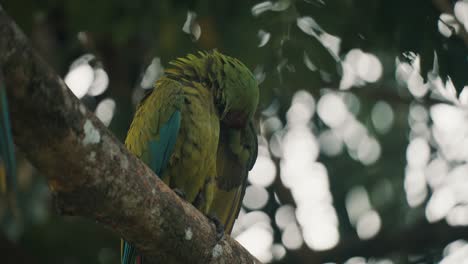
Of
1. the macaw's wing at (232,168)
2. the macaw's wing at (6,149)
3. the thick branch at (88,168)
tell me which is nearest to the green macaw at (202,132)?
the macaw's wing at (232,168)

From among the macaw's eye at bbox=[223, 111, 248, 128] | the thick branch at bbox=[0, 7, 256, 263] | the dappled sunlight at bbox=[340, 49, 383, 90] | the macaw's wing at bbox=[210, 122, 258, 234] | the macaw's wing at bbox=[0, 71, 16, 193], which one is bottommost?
the dappled sunlight at bbox=[340, 49, 383, 90]

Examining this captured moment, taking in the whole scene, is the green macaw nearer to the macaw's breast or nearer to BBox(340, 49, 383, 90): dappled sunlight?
the macaw's breast

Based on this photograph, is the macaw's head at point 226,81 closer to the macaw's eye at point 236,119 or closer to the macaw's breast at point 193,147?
the macaw's eye at point 236,119

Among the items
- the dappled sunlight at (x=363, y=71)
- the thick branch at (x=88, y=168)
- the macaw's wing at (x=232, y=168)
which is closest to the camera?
the thick branch at (x=88, y=168)

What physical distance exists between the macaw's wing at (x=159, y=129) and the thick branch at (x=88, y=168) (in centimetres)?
64

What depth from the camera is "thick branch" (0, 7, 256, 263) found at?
1956 mm

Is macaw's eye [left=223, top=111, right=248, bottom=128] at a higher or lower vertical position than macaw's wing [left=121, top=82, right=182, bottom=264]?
lower

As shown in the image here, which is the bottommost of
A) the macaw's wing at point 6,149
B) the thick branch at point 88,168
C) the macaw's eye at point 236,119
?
the macaw's eye at point 236,119

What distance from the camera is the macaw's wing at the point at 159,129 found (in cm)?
339

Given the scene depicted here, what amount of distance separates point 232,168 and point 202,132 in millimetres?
427

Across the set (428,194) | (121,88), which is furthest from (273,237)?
(121,88)

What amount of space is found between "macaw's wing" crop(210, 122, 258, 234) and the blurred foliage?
345 mm

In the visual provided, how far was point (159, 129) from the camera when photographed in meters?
3.42

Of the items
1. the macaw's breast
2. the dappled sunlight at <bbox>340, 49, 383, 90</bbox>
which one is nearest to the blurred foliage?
the dappled sunlight at <bbox>340, 49, 383, 90</bbox>
